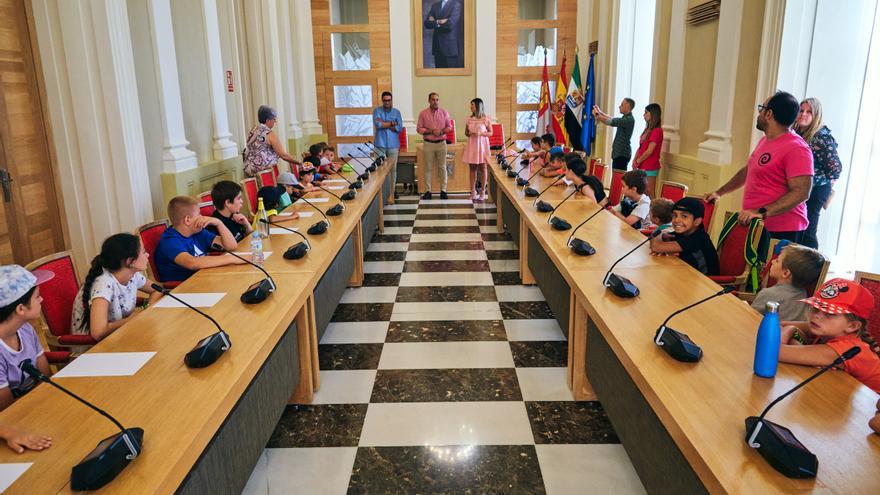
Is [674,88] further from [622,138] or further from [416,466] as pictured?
[416,466]

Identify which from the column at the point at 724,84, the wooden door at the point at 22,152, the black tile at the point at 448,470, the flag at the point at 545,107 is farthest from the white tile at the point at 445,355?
the flag at the point at 545,107

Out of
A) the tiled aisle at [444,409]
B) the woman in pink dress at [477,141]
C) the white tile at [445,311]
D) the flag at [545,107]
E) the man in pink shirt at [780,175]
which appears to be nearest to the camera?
the tiled aisle at [444,409]

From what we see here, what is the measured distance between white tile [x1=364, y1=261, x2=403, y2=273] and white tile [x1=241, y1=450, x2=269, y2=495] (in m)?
2.78

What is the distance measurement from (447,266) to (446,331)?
4.93 ft

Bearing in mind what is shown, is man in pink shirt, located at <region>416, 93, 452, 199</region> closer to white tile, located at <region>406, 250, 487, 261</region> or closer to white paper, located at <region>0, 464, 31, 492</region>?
white tile, located at <region>406, 250, 487, 261</region>

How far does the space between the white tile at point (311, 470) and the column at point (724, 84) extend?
3994 mm

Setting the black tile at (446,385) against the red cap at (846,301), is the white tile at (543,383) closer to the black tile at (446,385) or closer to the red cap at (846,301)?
the black tile at (446,385)

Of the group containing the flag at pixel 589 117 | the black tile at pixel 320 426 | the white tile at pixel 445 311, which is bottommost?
the white tile at pixel 445 311

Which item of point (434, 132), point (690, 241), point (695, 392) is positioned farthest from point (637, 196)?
point (434, 132)

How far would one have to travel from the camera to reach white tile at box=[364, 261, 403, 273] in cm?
506

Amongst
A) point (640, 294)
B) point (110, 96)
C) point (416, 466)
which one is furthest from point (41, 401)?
point (110, 96)

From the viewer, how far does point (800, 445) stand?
1.25m

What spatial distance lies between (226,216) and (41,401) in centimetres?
219

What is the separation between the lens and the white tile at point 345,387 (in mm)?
2848
